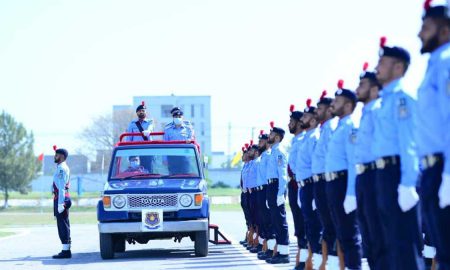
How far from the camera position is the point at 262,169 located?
1577 cm

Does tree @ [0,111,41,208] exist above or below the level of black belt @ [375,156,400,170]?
below

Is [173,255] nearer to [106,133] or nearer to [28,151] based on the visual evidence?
[28,151]

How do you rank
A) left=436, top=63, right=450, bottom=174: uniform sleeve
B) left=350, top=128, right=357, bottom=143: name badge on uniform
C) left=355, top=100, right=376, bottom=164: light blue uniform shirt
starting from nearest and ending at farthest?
left=436, top=63, right=450, bottom=174: uniform sleeve < left=355, top=100, right=376, bottom=164: light blue uniform shirt < left=350, top=128, right=357, bottom=143: name badge on uniform

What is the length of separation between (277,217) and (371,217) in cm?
619

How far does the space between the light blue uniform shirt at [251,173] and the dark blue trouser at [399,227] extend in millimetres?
9489

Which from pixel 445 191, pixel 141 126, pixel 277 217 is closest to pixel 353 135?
pixel 445 191

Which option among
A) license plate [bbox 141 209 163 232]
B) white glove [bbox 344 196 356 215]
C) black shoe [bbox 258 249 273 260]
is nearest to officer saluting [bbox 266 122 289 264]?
black shoe [bbox 258 249 273 260]

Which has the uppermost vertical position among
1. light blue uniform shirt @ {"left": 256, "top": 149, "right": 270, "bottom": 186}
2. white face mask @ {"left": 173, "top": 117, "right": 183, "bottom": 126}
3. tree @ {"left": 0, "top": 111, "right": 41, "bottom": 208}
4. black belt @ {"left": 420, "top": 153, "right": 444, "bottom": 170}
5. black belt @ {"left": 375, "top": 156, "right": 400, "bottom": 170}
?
white face mask @ {"left": 173, "top": 117, "right": 183, "bottom": 126}

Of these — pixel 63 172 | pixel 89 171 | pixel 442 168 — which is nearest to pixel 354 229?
pixel 442 168

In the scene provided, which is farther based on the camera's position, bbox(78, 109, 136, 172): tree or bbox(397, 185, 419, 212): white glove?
bbox(78, 109, 136, 172): tree

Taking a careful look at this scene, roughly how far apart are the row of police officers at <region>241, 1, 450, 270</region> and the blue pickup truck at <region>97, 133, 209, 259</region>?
293 centimetres

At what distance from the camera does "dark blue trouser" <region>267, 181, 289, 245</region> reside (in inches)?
Result: 560

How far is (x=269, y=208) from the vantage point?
15.0 m

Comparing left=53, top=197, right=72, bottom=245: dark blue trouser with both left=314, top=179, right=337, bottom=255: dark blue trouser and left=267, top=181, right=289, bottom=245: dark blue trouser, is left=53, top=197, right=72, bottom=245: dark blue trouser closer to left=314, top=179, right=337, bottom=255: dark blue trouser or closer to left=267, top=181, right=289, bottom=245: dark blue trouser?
left=267, top=181, right=289, bottom=245: dark blue trouser
